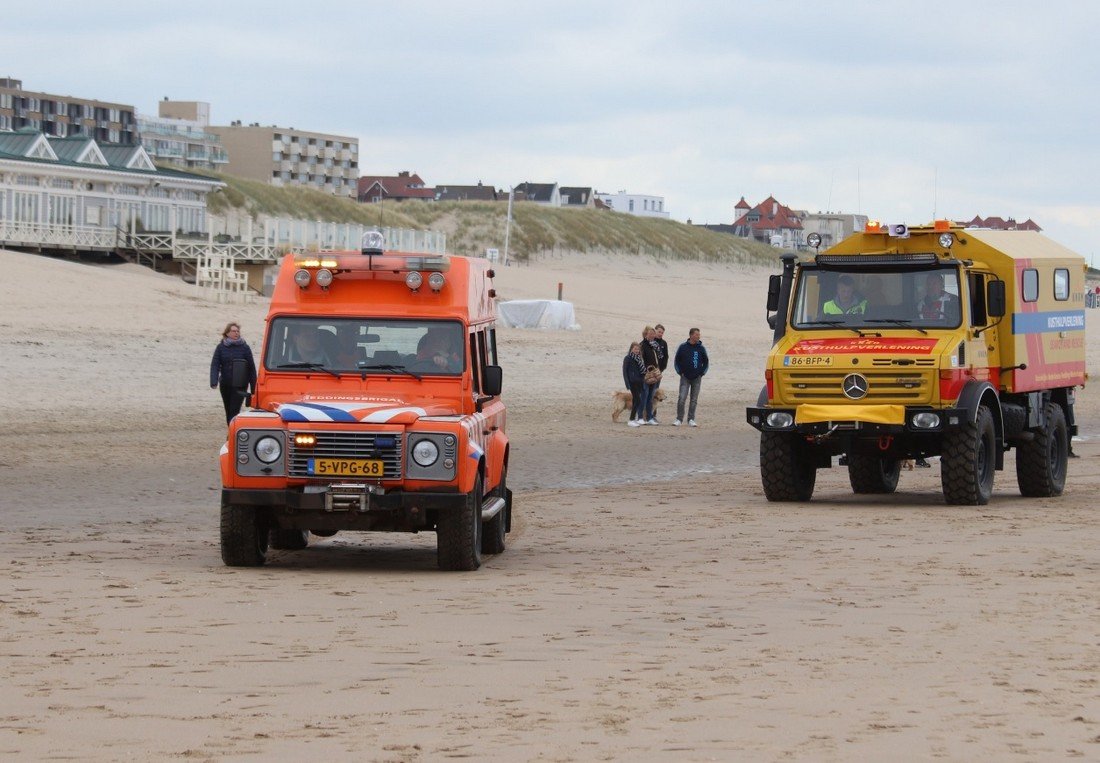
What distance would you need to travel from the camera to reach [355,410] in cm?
1182

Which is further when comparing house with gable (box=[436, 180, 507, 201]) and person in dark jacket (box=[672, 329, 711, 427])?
house with gable (box=[436, 180, 507, 201])

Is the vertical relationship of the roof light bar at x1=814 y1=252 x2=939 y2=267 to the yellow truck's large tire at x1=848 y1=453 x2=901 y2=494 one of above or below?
above

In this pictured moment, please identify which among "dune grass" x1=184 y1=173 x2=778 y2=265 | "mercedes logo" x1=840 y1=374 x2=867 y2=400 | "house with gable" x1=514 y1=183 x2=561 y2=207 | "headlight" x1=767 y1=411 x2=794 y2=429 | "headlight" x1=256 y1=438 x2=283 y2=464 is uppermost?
"house with gable" x1=514 y1=183 x2=561 y2=207

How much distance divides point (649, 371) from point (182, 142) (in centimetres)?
12343

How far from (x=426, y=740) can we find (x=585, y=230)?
109 m

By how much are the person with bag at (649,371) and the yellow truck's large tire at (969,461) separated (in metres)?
10.8

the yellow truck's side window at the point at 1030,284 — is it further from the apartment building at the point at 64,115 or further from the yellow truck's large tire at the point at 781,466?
the apartment building at the point at 64,115

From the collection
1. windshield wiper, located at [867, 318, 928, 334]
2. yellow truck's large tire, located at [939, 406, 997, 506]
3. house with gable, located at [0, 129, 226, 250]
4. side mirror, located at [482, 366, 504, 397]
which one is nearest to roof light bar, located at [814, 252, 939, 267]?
windshield wiper, located at [867, 318, 928, 334]

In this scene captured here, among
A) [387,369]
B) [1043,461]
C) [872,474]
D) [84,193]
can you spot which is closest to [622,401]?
[872,474]

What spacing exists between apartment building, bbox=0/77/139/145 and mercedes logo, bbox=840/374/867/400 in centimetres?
13347

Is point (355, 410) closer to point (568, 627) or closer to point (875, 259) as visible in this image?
point (568, 627)

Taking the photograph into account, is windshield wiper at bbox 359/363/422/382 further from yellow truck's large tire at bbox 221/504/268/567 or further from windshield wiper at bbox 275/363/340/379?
yellow truck's large tire at bbox 221/504/268/567

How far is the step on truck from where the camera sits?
11.7m

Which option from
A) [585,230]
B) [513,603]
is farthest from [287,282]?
[585,230]
